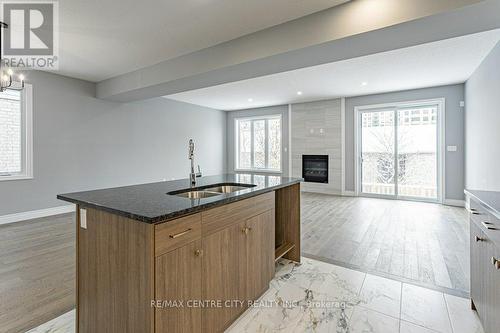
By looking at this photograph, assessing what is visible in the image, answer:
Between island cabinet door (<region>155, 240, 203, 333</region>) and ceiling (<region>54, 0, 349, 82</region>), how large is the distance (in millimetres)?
2432

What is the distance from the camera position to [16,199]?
13.6ft

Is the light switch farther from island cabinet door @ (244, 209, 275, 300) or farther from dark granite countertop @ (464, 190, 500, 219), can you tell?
dark granite countertop @ (464, 190, 500, 219)

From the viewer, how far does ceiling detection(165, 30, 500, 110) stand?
3561 mm

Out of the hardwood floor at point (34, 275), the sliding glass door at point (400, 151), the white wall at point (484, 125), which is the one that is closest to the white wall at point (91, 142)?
the hardwood floor at point (34, 275)

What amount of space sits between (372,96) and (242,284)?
621cm

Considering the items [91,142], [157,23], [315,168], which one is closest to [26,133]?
[91,142]

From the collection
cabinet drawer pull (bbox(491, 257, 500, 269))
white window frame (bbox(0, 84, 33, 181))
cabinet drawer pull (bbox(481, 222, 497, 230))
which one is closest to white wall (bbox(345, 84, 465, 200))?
cabinet drawer pull (bbox(481, 222, 497, 230))

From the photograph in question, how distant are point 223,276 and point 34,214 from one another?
15.3ft

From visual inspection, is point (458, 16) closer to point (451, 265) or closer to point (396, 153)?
point (451, 265)

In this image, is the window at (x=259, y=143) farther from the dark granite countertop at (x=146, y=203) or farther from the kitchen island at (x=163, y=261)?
the dark granite countertop at (x=146, y=203)

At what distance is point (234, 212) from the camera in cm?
163

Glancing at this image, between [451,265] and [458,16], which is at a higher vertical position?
[458,16]

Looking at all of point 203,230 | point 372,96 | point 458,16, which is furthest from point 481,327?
point 372,96

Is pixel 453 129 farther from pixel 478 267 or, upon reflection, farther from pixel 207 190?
pixel 207 190
